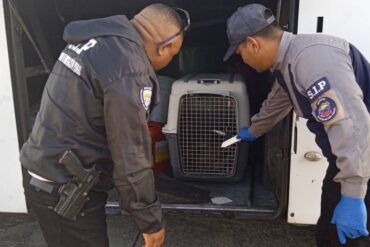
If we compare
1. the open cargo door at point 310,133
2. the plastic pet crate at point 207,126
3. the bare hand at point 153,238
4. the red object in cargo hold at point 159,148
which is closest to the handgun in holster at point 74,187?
the bare hand at point 153,238

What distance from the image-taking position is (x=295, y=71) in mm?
1571

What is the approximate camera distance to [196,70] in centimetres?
403

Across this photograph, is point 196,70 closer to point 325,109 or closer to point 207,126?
point 207,126

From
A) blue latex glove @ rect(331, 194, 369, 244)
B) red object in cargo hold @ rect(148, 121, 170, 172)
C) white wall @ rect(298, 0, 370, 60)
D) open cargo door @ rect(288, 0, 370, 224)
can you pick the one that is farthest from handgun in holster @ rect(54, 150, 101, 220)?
red object in cargo hold @ rect(148, 121, 170, 172)

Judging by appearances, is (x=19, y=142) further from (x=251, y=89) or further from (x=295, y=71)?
(x=251, y=89)

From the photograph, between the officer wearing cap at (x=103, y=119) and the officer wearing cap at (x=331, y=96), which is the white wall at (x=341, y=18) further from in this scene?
the officer wearing cap at (x=103, y=119)

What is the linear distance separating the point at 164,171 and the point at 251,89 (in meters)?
1.12

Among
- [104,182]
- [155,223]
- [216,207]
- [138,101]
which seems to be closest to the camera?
[138,101]

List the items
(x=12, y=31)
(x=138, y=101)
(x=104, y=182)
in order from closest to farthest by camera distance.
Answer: (x=138, y=101)
(x=104, y=182)
(x=12, y=31)

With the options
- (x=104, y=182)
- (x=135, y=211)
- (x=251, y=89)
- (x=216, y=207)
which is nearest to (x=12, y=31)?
(x=104, y=182)

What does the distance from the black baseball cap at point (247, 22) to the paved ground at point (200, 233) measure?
141cm

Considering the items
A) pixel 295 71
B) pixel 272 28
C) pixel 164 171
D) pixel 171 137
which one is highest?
pixel 272 28

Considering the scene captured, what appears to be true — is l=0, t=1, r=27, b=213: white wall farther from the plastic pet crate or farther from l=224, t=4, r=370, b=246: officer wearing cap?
l=224, t=4, r=370, b=246: officer wearing cap

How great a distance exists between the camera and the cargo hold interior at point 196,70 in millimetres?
→ 2344
